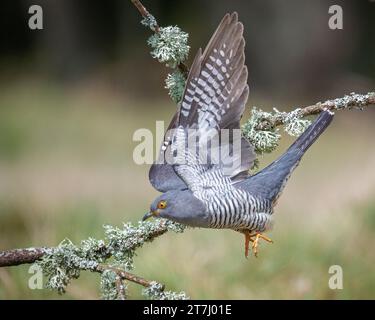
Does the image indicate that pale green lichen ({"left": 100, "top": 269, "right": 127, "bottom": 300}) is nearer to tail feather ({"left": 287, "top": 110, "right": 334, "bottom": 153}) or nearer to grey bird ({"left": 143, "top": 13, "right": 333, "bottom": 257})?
grey bird ({"left": 143, "top": 13, "right": 333, "bottom": 257})

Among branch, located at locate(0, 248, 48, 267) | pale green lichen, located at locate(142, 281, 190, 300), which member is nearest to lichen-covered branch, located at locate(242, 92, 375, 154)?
pale green lichen, located at locate(142, 281, 190, 300)

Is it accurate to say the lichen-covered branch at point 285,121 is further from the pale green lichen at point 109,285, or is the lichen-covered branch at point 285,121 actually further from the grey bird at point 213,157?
the pale green lichen at point 109,285

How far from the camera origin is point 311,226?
3.96 metres

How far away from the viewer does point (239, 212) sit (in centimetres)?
220

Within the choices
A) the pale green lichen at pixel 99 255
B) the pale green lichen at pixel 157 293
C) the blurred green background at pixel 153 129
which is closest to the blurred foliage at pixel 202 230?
the blurred green background at pixel 153 129

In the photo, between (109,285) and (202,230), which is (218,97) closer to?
(109,285)

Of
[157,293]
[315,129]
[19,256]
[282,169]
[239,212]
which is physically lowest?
[157,293]

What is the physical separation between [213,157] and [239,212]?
0.17m

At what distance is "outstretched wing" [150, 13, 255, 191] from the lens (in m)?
2.22

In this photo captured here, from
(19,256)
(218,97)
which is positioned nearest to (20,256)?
(19,256)

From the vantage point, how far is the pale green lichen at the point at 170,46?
224 centimetres

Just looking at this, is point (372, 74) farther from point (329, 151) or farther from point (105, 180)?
point (105, 180)

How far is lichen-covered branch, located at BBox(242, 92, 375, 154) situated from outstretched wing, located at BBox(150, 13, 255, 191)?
0.10 meters

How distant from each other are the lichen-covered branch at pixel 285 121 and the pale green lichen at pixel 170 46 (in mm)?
307
